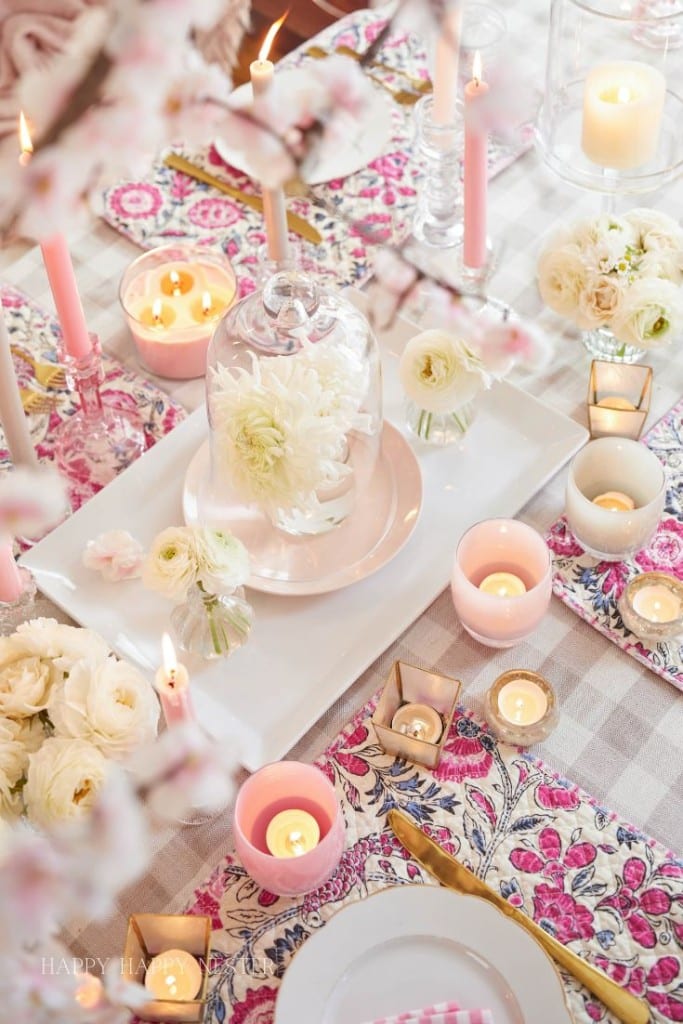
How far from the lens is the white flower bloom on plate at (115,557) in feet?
3.41

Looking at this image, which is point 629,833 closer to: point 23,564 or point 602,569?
point 602,569

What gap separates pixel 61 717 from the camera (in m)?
0.78

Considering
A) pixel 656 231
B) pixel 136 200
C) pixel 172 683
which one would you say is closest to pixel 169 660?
pixel 172 683

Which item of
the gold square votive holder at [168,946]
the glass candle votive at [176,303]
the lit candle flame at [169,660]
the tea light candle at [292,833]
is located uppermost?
the lit candle flame at [169,660]

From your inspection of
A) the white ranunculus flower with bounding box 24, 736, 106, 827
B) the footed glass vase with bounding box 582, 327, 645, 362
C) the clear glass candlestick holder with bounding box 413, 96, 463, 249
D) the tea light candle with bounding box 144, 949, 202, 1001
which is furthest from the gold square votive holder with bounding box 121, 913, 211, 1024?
the clear glass candlestick holder with bounding box 413, 96, 463, 249

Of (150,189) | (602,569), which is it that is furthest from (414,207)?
(602,569)

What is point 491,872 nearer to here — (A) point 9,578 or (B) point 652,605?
(B) point 652,605

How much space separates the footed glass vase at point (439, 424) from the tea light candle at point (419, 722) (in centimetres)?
30

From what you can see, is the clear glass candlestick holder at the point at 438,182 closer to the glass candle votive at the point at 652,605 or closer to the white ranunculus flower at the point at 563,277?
the white ranunculus flower at the point at 563,277

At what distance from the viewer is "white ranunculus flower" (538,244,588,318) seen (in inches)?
45.1

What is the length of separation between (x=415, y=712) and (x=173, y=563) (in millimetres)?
235

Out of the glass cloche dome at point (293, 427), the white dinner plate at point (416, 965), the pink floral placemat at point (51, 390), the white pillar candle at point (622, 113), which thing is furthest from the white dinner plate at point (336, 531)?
the white pillar candle at point (622, 113)

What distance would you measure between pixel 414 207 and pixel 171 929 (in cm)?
89

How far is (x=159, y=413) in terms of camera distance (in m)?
1.19
